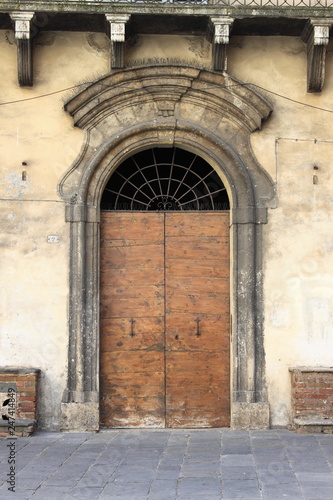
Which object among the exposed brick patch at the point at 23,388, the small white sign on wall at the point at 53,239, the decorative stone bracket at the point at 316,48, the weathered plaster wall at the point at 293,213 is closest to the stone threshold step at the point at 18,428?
the exposed brick patch at the point at 23,388

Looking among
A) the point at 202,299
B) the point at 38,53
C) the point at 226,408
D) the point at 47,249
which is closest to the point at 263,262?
the point at 202,299

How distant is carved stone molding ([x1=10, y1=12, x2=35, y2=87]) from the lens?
27.9 ft

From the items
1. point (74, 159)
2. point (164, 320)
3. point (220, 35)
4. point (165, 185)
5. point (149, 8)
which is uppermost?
point (149, 8)

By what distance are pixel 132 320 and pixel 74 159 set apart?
2256 millimetres

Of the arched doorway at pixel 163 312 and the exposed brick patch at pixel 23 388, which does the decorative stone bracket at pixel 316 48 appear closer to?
the arched doorway at pixel 163 312

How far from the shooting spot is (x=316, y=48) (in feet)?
28.7

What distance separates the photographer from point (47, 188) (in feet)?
29.3

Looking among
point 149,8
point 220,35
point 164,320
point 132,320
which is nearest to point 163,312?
point 164,320

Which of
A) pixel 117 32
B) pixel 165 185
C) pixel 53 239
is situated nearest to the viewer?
pixel 117 32

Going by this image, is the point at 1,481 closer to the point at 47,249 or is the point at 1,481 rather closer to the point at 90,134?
the point at 47,249

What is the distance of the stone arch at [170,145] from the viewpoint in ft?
28.7

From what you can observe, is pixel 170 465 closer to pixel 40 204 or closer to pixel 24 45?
pixel 40 204

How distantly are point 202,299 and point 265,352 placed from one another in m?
1.07

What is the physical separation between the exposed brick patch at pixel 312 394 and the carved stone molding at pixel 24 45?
5.13 meters
